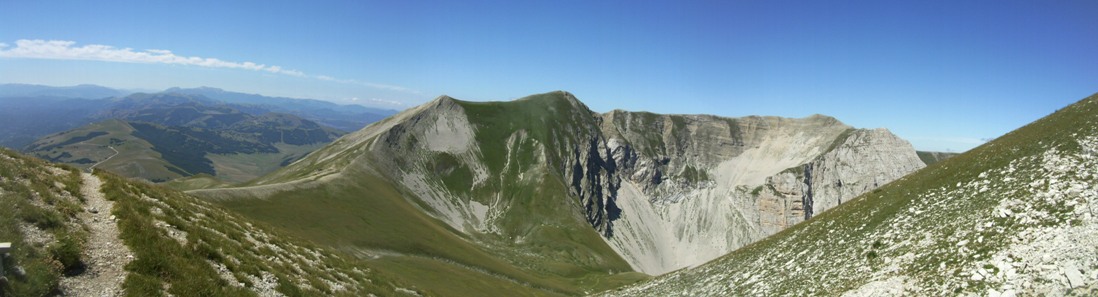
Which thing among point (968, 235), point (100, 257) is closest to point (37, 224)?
point (100, 257)

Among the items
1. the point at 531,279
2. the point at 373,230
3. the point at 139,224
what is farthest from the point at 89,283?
the point at 531,279

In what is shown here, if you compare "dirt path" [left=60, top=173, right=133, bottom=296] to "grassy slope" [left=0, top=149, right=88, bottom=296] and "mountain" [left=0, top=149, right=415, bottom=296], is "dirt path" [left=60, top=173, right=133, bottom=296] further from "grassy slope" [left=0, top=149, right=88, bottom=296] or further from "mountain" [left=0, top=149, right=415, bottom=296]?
"grassy slope" [left=0, top=149, right=88, bottom=296]

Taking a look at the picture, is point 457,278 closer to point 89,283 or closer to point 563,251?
point 89,283

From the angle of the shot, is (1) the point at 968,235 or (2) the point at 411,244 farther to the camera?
(2) the point at 411,244

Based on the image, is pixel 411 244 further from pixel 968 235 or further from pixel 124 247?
pixel 968 235

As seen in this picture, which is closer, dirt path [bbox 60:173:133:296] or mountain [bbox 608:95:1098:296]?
dirt path [bbox 60:173:133:296]

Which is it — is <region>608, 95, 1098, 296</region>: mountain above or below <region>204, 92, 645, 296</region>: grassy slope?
above

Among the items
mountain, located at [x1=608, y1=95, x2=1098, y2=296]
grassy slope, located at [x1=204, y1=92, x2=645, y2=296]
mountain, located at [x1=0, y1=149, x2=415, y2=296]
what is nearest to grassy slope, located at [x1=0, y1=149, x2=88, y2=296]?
mountain, located at [x1=0, y1=149, x2=415, y2=296]
